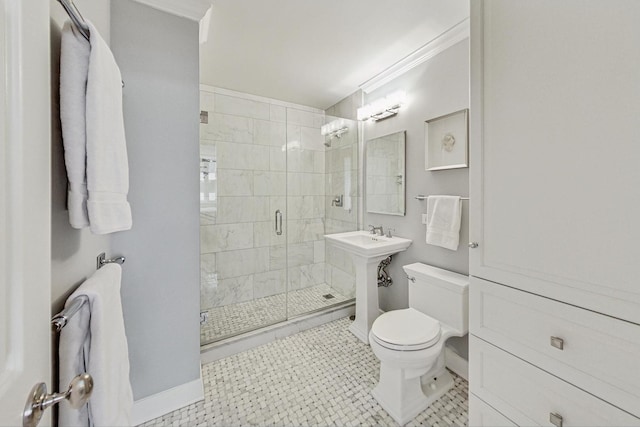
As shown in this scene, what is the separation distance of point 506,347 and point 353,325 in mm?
1467

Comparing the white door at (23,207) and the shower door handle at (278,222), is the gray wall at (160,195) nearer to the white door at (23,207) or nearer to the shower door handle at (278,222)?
the white door at (23,207)

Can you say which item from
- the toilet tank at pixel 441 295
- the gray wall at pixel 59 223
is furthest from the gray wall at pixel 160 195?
the toilet tank at pixel 441 295

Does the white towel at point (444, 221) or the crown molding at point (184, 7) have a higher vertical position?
the crown molding at point (184, 7)

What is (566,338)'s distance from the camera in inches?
35.5

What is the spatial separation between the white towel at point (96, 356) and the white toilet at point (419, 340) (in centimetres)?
122

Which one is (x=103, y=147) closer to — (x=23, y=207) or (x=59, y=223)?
(x=59, y=223)

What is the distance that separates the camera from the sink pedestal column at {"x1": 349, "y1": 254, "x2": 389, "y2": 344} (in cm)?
222

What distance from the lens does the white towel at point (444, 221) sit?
1.77m

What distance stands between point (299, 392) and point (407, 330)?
0.80m

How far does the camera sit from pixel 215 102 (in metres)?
2.47

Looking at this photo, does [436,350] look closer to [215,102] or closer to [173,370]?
[173,370]

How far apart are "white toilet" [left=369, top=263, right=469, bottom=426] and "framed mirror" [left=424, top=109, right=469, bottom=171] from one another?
806 mm

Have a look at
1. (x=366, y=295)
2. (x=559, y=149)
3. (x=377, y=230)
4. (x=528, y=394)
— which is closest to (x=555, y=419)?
(x=528, y=394)

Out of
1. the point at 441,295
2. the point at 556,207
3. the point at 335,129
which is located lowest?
the point at 441,295
